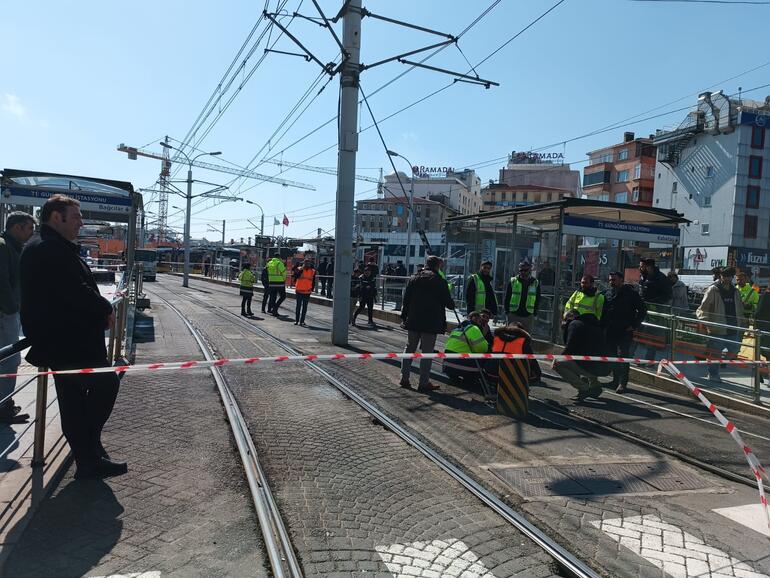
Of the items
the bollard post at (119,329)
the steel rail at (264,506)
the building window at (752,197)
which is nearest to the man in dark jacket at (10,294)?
the steel rail at (264,506)

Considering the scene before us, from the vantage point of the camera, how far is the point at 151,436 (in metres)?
5.93

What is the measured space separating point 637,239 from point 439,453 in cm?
897

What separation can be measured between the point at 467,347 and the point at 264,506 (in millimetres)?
5062

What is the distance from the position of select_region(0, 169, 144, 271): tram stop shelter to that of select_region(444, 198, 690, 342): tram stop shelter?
305 inches

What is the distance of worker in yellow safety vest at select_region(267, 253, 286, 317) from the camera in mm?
19328

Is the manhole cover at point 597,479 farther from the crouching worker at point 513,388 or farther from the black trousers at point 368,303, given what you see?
the black trousers at point 368,303

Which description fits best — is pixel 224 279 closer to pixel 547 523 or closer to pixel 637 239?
pixel 637 239

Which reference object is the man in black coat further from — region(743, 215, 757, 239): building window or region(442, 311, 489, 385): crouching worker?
region(743, 215, 757, 239): building window

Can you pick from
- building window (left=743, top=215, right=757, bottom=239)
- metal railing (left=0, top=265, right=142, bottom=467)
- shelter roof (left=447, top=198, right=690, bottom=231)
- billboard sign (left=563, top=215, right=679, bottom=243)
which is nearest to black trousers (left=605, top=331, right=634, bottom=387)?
shelter roof (left=447, top=198, right=690, bottom=231)

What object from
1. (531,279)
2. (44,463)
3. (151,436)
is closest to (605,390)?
(531,279)

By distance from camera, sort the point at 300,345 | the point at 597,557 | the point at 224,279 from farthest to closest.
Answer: the point at 224,279 → the point at 300,345 → the point at 597,557

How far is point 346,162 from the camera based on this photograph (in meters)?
13.0

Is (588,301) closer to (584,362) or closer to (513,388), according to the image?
(584,362)

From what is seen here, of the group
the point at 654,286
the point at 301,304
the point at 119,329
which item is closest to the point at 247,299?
the point at 301,304
